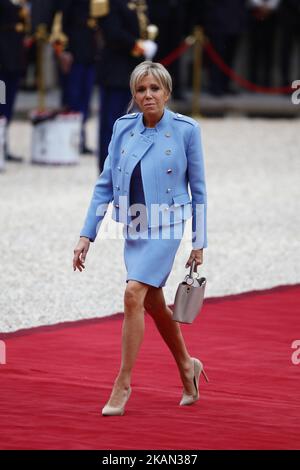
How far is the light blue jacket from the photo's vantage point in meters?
6.03

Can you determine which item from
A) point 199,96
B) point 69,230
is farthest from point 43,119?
point 199,96

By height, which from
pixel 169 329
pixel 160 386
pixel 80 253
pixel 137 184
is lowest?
pixel 160 386

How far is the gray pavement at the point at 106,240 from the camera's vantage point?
8609mm

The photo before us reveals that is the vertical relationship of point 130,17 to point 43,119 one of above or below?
above

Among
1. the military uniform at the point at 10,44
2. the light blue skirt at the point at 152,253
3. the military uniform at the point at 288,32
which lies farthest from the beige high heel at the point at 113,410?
the military uniform at the point at 288,32

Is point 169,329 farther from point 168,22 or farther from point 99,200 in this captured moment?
point 168,22

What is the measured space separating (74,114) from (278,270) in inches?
225

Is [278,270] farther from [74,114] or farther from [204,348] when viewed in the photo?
[74,114]

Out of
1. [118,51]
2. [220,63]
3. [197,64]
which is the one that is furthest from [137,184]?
[220,63]

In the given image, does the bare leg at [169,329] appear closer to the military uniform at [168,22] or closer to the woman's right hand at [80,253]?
the woman's right hand at [80,253]

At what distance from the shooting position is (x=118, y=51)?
12945 mm

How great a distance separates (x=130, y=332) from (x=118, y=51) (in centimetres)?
718

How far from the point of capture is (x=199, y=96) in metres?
→ 20.3

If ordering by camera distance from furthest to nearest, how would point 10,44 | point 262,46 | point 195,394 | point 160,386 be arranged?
point 262,46 → point 10,44 → point 160,386 → point 195,394
